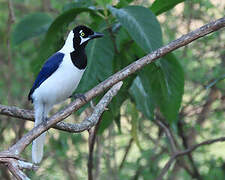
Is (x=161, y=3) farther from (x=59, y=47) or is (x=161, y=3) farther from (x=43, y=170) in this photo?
(x=43, y=170)

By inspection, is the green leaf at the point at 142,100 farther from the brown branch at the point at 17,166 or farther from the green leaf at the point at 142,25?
the brown branch at the point at 17,166

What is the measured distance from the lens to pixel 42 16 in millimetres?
4457

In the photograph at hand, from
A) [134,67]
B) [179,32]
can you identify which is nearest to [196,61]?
[179,32]

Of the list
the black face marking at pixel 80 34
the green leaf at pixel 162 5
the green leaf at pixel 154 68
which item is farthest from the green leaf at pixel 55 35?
the green leaf at pixel 162 5

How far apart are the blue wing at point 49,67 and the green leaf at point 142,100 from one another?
0.71 meters

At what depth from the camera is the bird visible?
3605 mm

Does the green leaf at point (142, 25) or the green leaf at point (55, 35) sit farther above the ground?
the green leaf at point (55, 35)

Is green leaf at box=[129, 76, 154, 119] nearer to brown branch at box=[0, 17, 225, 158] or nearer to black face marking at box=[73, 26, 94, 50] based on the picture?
black face marking at box=[73, 26, 94, 50]

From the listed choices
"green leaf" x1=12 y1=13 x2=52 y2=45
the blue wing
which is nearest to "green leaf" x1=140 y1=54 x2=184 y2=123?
the blue wing

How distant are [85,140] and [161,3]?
3.33 m

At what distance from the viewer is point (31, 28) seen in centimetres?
435

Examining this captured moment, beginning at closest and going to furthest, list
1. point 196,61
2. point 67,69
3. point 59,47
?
point 67,69
point 59,47
point 196,61

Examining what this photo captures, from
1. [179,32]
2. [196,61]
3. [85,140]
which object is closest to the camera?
[196,61]

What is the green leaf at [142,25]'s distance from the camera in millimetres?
3340
